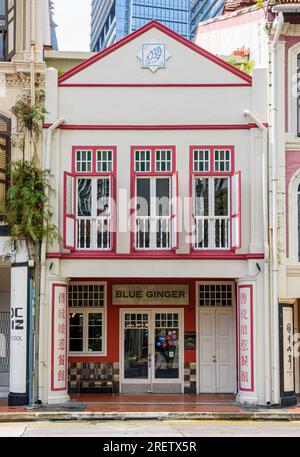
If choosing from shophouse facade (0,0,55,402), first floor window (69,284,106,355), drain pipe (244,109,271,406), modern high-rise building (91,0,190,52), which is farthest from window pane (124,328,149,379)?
modern high-rise building (91,0,190,52)

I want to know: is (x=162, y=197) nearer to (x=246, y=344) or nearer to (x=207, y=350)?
(x=246, y=344)

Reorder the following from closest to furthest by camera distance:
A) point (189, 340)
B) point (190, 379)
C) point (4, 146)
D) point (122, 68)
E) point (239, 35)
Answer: point (4, 146), point (122, 68), point (190, 379), point (189, 340), point (239, 35)

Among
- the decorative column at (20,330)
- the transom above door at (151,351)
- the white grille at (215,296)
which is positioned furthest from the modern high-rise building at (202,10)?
the decorative column at (20,330)

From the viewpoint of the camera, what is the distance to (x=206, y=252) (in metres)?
19.8

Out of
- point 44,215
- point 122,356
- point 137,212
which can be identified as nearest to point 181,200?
point 137,212

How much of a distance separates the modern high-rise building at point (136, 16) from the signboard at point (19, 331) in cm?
10605

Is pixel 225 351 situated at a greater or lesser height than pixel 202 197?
lesser

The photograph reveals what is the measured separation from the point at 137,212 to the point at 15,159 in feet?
11.0

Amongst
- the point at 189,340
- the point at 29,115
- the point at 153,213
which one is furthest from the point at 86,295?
the point at 29,115

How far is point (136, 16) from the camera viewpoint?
126312mm

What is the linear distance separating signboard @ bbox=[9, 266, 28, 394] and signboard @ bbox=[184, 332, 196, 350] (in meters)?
4.64

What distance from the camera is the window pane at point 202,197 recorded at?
65.8ft

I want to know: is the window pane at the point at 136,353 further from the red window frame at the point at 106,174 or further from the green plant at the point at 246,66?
the green plant at the point at 246,66

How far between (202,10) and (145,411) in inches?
4189
